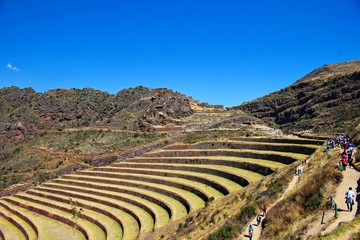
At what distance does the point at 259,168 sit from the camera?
23.2 m

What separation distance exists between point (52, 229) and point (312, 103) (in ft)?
202

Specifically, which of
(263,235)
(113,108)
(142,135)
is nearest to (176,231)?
(263,235)

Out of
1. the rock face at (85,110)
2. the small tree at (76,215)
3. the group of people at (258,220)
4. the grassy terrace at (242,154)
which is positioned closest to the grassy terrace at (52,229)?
the small tree at (76,215)

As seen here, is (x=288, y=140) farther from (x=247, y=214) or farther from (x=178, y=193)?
(x=247, y=214)

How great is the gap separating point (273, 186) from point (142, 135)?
33894 mm

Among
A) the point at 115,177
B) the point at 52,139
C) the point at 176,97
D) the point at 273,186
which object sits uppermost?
the point at 176,97

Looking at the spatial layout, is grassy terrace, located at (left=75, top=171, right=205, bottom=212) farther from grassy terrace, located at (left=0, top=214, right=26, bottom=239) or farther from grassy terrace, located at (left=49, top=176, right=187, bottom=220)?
grassy terrace, located at (left=0, top=214, right=26, bottom=239)

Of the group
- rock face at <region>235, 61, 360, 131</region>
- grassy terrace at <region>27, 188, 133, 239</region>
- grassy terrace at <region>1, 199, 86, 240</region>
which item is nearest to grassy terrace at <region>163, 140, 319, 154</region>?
grassy terrace at <region>27, 188, 133, 239</region>

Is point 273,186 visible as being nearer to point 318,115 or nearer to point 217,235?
point 217,235

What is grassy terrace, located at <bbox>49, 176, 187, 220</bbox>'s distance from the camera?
21.7 meters

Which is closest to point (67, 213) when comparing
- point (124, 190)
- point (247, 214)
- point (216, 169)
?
point (124, 190)

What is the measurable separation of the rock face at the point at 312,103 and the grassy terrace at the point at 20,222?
129 ft

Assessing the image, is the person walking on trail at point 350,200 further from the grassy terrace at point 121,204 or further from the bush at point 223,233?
the grassy terrace at point 121,204

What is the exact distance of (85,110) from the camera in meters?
64.9
